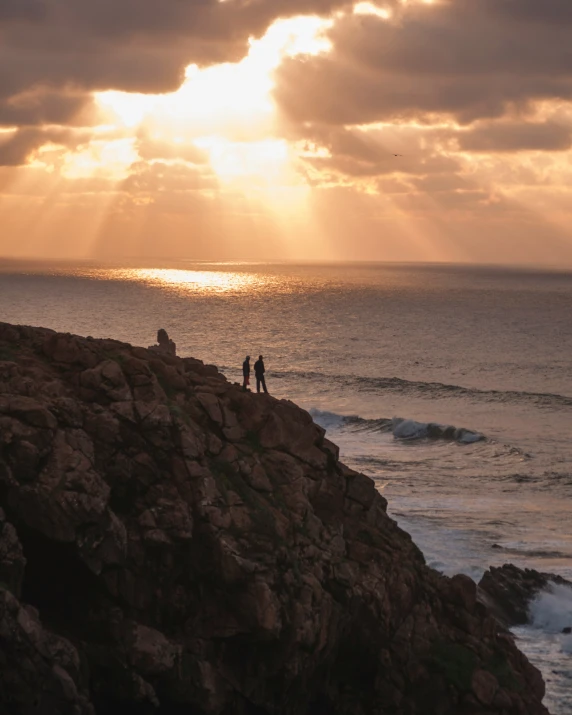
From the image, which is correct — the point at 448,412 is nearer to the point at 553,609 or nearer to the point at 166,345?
the point at 166,345

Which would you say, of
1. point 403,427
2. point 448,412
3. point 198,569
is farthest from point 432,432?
point 198,569

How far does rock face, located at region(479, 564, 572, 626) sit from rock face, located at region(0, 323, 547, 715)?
10190 millimetres

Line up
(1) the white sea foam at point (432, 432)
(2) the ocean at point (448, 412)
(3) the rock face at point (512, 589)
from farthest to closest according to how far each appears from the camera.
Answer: (1) the white sea foam at point (432, 432), (2) the ocean at point (448, 412), (3) the rock face at point (512, 589)

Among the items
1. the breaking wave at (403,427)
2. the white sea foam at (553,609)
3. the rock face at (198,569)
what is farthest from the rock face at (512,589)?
the breaking wave at (403,427)

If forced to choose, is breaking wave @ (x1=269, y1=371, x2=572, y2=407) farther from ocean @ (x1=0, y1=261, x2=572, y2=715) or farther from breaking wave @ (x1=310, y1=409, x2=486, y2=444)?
breaking wave @ (x1=310, y1=409, x2=486, y2=444)

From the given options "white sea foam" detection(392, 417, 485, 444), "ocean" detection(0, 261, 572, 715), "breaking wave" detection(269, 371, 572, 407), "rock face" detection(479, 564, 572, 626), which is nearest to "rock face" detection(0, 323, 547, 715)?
"ocean" detection(0, 261, 572, 715)

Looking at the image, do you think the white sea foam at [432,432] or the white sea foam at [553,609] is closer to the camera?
the white sea foam at [553,609]

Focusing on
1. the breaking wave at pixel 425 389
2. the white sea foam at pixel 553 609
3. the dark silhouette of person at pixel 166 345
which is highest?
the dark silhouette of person at pixel 166 345

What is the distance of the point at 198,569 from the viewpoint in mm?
23719

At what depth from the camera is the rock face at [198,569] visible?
21.9 metres

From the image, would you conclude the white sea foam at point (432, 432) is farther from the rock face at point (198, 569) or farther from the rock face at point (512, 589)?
the rock face at point (198, 569)

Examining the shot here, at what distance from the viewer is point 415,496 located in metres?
54.7

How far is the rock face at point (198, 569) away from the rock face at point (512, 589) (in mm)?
10190

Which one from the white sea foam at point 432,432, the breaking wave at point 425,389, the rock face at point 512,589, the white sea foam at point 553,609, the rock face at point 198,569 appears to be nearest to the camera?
the rock face at point 198,569
